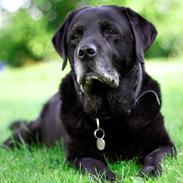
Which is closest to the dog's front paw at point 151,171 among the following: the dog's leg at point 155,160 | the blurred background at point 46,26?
the dog's leg at point 155,160

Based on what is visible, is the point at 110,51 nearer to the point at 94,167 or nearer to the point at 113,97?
the point at 113,97

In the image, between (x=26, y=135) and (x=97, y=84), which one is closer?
(x=97, y=84)

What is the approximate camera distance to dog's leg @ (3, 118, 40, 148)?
18.1 feet

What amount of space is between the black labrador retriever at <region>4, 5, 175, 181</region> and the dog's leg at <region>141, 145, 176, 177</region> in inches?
0.4

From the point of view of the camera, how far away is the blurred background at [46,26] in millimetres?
23969

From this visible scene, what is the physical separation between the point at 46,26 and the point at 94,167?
23.6 m

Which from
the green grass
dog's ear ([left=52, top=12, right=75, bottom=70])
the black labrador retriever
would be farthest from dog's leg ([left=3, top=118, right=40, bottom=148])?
dog's ear ([left=52, top=12, right=75, bottom=70])

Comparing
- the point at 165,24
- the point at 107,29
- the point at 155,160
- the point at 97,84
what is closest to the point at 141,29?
the point at 107,29

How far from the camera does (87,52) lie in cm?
362

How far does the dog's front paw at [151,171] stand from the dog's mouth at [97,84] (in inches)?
28.2

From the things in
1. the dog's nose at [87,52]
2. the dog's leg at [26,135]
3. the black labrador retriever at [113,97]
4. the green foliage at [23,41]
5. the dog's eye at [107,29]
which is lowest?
the green foliage at [23,41]

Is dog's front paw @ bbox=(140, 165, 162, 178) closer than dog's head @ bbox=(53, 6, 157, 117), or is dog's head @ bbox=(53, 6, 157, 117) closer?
dog's front paw @ bbox=(140, 165, 162, 178)

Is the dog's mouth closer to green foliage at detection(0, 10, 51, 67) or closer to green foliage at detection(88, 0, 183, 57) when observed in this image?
green foliage at detection(88, 0, 183, 57)

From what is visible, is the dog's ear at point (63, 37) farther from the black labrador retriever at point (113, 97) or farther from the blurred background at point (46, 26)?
the blurred background at point (46, 26)
